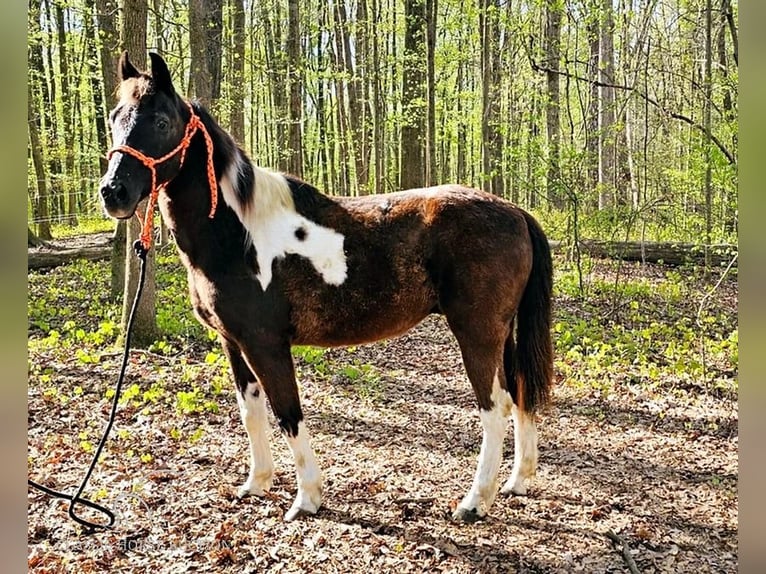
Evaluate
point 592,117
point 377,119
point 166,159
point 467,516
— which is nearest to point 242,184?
point 166,159

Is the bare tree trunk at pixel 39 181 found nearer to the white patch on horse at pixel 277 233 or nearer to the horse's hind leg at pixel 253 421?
the horse's hind leg at pixel 253 421

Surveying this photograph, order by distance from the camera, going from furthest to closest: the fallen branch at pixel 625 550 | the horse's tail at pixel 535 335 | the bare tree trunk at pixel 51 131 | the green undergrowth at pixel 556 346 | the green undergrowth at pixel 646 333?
the bare tree trunk at pixel 51 131 < the green undergrowth at pixel 646 333 < the green undergrowth at pixel 556 346 < the horse's tail at pixel 535 335 < the fallen branch at pixel 625 550

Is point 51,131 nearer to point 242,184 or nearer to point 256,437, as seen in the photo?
point 242,184

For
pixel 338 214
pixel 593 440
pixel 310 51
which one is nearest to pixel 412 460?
pixel 593 440

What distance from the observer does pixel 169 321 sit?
7.57 meters

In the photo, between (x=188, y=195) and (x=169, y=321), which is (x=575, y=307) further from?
(x=188, y=195)

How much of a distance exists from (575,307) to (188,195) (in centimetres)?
686

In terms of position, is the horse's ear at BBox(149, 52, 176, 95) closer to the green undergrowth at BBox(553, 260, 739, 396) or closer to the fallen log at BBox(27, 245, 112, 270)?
the green undergrowth at BBox(553, 260, 739, 396)

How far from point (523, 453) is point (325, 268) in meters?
1.86

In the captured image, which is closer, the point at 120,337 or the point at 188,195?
the point at 188,195

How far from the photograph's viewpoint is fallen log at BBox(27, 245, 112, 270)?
1184 centimetres

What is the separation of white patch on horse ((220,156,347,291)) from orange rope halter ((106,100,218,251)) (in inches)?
3.6

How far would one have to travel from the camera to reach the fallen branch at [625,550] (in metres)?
3.01

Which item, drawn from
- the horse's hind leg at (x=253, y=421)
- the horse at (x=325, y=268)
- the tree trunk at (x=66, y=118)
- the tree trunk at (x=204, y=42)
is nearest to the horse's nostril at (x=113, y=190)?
the horse at (x=325, y=268)
